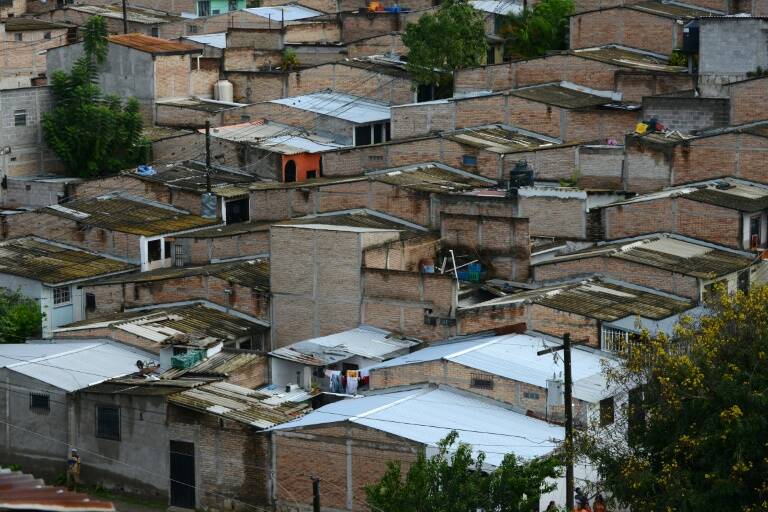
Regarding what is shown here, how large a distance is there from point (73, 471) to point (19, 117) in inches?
804

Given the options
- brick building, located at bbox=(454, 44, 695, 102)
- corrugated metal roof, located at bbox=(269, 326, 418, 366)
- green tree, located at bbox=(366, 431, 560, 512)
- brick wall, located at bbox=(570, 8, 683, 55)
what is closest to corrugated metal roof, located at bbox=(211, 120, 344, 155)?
brick building, located at bbox=(454, 44, 695, 102)

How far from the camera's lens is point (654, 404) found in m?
27.6

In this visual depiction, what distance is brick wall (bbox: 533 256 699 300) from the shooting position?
38688 mm

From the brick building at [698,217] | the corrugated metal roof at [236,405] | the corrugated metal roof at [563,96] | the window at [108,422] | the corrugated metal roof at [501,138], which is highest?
the corrugated metal roof at [563,96]

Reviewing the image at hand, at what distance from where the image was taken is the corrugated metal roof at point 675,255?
3950cm

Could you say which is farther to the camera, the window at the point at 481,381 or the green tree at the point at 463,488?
the window at the point at 481,381

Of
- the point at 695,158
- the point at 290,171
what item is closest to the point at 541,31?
the point at 290,171

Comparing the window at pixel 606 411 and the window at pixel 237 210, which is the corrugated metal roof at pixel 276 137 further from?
the window at pixel 606 411

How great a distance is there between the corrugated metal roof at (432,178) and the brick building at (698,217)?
13.7 feet

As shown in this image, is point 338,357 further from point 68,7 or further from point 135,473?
point 68,7

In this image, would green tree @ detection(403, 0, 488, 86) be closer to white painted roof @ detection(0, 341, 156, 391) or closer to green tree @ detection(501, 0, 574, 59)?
green tree @ detection(501, 0, 574, 59)

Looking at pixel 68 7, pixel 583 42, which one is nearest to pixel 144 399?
pixel 583 42

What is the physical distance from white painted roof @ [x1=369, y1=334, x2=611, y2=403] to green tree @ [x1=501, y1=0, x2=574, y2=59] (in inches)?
1050

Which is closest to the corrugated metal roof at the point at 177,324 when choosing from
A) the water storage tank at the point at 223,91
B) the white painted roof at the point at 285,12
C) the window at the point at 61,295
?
the window at the point at 61,295
